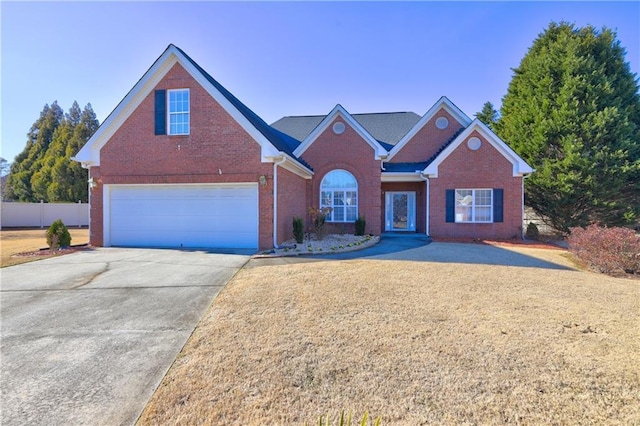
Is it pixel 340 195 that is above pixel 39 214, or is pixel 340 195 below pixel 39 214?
above

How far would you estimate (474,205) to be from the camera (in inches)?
637

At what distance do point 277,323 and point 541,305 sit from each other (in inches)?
184

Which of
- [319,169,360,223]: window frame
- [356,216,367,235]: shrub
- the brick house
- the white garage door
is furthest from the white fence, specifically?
[356,216,367,235]: shrub

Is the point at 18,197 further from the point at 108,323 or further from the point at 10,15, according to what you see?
the point at 108,323

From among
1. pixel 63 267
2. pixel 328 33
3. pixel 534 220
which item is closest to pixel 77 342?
pixel 63 267

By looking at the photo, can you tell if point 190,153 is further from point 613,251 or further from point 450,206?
point 613,251

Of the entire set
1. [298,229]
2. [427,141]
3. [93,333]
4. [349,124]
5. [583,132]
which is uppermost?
[349,124]

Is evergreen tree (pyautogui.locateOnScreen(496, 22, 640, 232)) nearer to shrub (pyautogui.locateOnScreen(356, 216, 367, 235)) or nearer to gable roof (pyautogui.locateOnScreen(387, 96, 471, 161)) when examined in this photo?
gable roof (pyautogui.locateOnScreen(387, 96, 471, 161))

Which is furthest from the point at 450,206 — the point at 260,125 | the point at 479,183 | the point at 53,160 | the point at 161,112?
the point at 53,160

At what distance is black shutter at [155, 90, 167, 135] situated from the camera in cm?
1243

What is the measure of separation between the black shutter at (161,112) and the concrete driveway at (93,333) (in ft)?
19.6

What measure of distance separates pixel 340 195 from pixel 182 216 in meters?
7.95

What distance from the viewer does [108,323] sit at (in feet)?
16.5

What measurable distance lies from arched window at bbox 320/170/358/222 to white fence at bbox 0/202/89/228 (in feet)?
83.0
